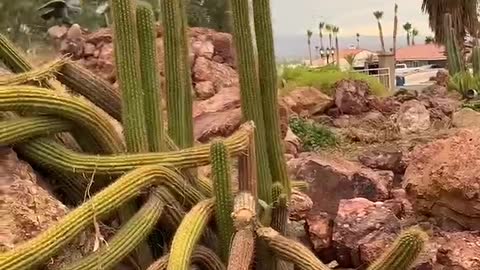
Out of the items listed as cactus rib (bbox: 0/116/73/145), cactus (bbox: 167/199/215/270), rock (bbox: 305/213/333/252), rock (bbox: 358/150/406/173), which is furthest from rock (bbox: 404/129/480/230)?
rock (bbox: 358/150/406/173)

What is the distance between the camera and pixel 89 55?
11.9 meters

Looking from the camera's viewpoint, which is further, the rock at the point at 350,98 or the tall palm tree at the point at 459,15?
the tall palm tree at the point at 459,15

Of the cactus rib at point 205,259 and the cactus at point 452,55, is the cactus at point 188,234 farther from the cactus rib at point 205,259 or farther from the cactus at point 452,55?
the cactus at point 452,55

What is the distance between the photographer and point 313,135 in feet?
40.0

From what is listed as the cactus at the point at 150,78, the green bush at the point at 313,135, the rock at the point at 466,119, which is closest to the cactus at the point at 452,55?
the rock at the point at 466,119

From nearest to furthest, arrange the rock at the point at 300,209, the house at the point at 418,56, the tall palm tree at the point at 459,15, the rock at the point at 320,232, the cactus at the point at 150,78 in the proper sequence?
1. the cactus at the point at 150,78
2. the rock at the point at 320,232
3. the rock at the point at 300,209
4. the tall palm tree at the point at 459,15
5. the house at the point at 418,56

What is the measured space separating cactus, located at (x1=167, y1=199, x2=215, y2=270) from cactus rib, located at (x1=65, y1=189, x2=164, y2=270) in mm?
144

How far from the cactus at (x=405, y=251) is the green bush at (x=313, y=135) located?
756 centimetres

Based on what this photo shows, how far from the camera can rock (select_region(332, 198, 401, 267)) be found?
5.18 meters

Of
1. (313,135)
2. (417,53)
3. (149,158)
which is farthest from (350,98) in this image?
(417,53)

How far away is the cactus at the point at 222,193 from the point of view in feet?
13.3

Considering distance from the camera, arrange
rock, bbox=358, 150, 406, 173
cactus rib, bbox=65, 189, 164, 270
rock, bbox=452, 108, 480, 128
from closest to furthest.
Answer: cactus rib, bbox=65, 189, 164, 270, rock, bbox=358, 150, 406, 173, rock, bbox=452, 108, 480, 128

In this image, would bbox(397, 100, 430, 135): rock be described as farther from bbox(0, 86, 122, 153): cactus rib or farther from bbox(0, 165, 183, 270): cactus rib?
bbox(0, 165, 183, 270): cactus rib

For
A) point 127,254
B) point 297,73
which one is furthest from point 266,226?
point 297,73
